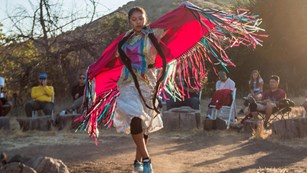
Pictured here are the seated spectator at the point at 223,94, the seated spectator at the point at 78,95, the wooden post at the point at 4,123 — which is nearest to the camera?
the wooden post at the point at 4,123

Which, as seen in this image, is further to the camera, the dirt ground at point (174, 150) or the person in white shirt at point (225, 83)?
the person in white shirt at point (225, 83)

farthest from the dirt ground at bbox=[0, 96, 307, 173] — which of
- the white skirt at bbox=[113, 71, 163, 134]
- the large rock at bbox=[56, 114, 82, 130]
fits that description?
the white skirt at bbox=[113, 71, 163, 134]

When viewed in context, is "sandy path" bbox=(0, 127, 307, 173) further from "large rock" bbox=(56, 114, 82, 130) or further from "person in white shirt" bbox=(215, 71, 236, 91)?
"person in white shirt" bbox=(215, 71, 236, 91)

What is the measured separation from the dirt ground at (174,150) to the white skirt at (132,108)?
2.09 ft

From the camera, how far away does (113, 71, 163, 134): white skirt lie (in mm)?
4027

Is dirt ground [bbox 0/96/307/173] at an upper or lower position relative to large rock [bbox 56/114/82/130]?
lower

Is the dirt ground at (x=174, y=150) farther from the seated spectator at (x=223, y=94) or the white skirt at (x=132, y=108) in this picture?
the seated spectator at (x=223, y=94)

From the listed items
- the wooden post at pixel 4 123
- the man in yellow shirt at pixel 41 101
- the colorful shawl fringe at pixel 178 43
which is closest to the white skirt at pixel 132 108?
the colorful shawl fringe at pixel 178 43

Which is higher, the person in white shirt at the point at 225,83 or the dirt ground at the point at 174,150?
the person in white shirt at the point at 225,83

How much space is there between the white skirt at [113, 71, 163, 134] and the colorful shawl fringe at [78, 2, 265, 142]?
0.44 meters

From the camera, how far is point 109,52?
4.55m

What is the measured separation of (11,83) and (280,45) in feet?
33.7

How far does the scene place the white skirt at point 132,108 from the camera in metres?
4.03

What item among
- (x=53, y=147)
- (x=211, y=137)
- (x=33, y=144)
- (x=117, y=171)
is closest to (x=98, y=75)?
(x=117, y=171)
